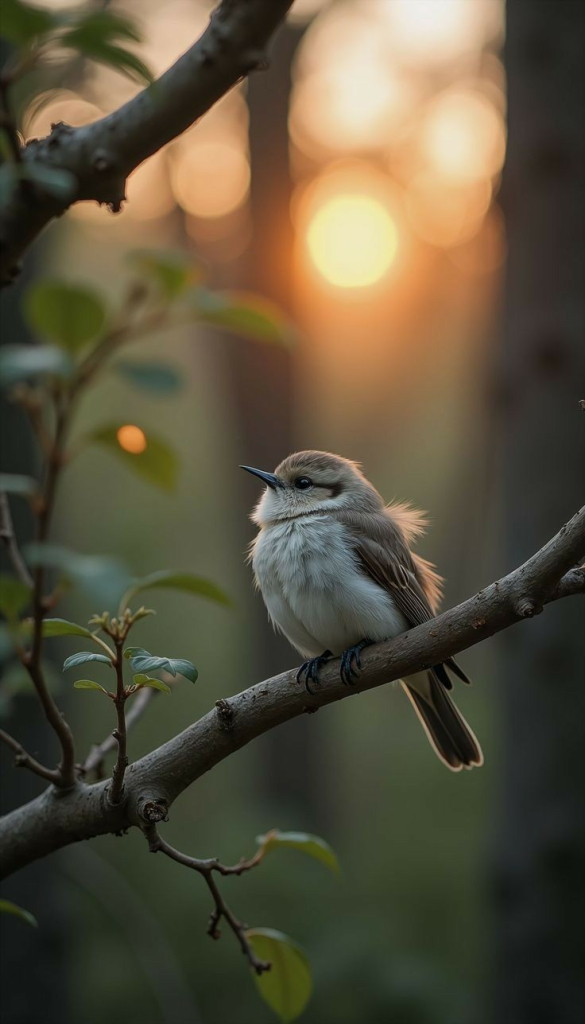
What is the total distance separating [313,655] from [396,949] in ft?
16.1

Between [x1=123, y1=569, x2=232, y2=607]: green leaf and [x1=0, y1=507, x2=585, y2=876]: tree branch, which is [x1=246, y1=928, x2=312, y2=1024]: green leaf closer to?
[x1=0, y1=507, x2=585, y2=876]: tree branch

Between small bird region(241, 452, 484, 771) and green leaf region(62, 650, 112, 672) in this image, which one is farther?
small bird region(241, 452, 484, 771)

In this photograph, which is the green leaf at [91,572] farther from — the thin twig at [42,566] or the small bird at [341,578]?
the small bird at [341,578]

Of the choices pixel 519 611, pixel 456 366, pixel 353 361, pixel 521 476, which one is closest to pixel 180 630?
pixel 353 361

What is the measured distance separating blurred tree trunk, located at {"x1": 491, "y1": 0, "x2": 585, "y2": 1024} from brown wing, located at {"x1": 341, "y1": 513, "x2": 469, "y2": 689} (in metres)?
1.37

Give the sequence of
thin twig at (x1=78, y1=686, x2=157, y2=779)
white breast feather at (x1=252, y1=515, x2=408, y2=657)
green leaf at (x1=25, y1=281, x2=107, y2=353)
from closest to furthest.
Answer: green leaf at (x1=25, y1=281, x2=107, y2=353) → thin twig at (x1=78, y1=686, x2=157, y2=779) → white breast feather at (x1=252, y1=515, x2=408, y2=657)

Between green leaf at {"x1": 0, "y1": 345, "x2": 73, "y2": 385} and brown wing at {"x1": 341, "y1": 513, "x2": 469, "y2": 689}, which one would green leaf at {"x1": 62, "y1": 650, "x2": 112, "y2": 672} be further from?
brown wing at {"x1": 341, "y1": 513, "x2": 469, "y2": 689}

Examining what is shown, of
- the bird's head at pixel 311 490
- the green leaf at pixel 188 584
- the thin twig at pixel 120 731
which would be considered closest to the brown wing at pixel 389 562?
the bird's head at pixel 311 490

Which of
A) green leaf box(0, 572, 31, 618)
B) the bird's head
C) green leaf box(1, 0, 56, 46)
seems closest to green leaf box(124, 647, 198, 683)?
green leaf box(0, 572, 31, 618)

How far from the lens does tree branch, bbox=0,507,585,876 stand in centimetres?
205

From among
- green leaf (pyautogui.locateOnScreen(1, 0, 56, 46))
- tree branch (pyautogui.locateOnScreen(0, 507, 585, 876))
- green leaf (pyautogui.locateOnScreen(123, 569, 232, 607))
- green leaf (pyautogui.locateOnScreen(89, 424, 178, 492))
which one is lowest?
tree branch (pyautogui.locateOnScreen(0, 507, 585, 876))

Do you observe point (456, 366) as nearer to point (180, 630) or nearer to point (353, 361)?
point (353, 361)

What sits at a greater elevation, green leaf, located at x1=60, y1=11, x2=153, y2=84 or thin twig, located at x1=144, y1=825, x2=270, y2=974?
green leaf, located at x1=60, y1=11, x2=153, y2=84

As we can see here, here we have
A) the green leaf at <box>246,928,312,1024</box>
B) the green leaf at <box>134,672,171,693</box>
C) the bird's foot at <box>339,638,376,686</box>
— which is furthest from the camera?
the bird's foot at <box>339,638,376,686</box>
